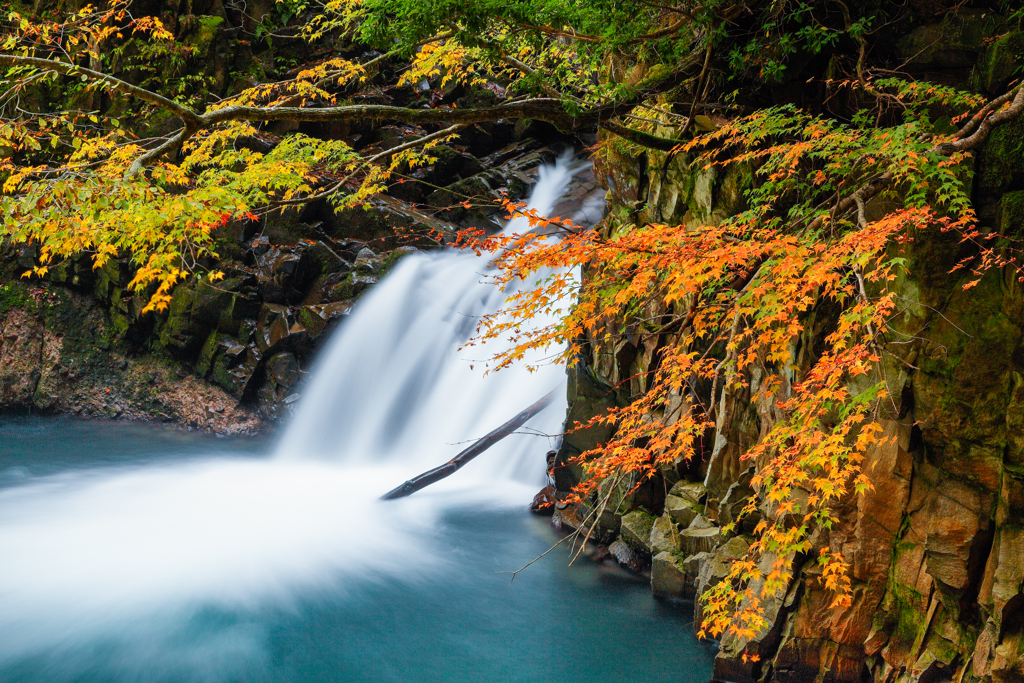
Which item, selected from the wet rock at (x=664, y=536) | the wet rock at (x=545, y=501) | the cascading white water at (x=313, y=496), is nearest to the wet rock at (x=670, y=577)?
the wet rock at (x=664, y=536)

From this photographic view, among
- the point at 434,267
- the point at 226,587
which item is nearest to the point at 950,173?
the point at 226,587

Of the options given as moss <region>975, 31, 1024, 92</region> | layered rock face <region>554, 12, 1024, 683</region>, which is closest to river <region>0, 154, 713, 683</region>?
layered rock face <region>554, 12, 1024, 683</region>

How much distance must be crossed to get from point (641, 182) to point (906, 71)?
246cm

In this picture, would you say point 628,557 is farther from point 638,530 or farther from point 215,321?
point 215,321

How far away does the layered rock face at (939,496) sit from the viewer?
3707 millimetres

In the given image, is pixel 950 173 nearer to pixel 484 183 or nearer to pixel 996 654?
pixel 996 654

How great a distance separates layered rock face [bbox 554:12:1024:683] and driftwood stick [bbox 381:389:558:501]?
3411 millimetres

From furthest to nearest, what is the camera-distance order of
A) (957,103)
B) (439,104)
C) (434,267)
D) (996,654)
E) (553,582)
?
(439,104) < (434,267) < (553,582) < (957,103) < (996,654)

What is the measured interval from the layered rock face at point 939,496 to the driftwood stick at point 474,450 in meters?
3.41

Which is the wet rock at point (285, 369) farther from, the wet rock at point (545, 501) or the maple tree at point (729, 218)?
the maple tree at point (729, 218)

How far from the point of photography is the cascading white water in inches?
241

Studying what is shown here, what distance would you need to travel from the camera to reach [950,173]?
3668mm

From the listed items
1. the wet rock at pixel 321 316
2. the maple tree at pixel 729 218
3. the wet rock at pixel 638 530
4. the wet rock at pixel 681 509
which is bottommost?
the wet rock at pixel 638 530

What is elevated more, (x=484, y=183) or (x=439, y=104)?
(x=439, y=104)
